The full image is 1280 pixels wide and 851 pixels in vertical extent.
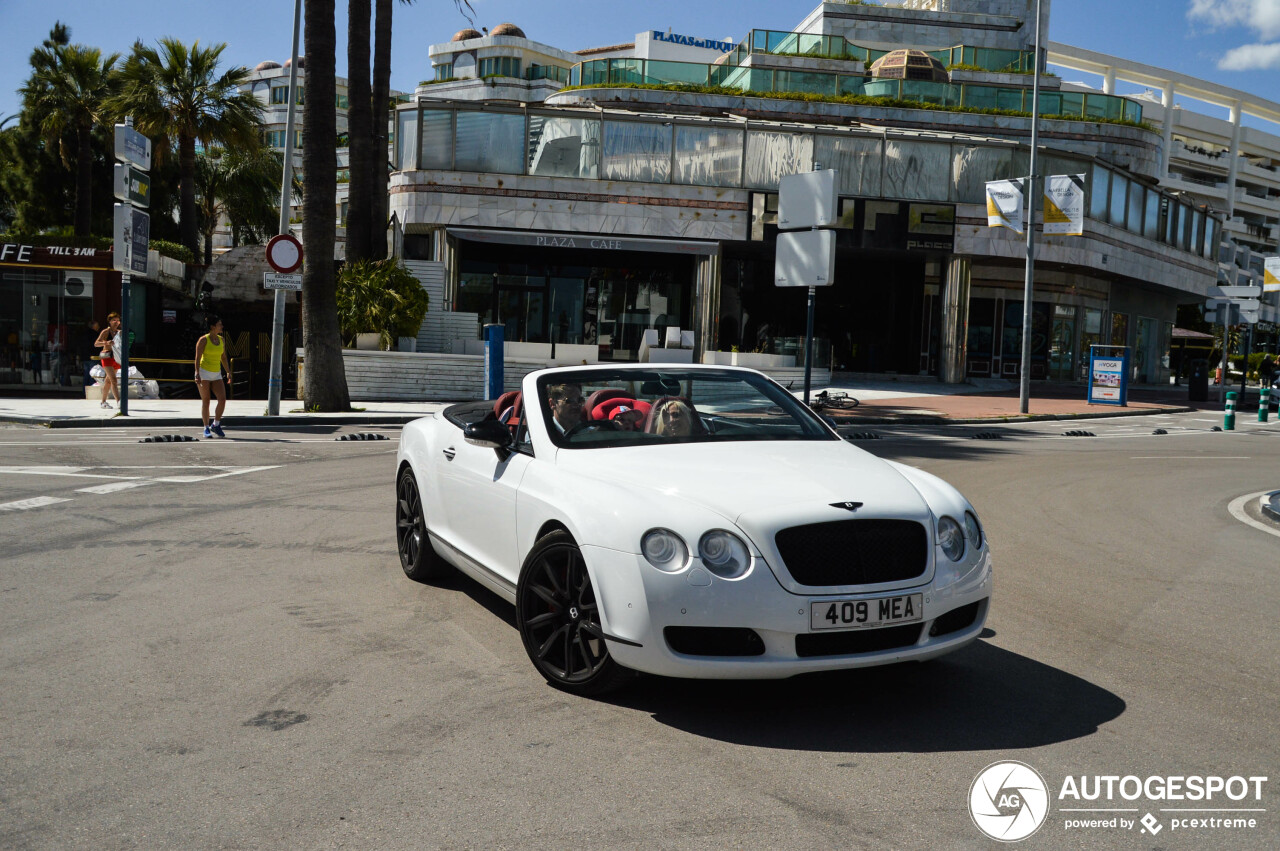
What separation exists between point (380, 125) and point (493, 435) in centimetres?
2470

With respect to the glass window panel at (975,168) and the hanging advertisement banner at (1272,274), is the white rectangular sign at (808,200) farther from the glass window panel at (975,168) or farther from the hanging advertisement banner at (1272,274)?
the hanging advertisement banner at (1272,274)

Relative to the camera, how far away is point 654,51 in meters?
83.3

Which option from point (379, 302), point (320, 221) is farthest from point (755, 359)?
point (320, 221)

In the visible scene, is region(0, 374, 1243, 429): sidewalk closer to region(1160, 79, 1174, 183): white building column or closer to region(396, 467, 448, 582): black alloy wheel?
region(396, 467, 448, 582): black alloy wheel

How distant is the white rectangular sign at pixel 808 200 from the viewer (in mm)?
16359

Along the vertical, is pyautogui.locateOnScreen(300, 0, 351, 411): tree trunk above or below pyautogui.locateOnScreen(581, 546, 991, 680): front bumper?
above

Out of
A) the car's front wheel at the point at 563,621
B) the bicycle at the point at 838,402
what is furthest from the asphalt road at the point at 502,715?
the bicycle at the point at 838,402

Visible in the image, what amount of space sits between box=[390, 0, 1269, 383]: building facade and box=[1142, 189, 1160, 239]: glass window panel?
115mm

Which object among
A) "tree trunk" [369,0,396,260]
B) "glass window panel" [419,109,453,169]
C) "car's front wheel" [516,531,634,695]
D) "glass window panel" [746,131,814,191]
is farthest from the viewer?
"glass window panel" [746,131,814,191]

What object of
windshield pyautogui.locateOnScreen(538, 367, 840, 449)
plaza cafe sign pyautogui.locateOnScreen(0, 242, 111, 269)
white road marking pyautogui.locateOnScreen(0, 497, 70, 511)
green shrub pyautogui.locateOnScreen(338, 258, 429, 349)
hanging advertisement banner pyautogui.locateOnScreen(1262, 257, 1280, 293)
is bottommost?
white road marking pyautogui.locateOnScreen(0, 497, 70, 511)

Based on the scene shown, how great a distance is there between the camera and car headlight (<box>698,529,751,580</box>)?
4.13 m

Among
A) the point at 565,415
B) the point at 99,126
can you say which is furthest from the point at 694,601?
the point at 99,126

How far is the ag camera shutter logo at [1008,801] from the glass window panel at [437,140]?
3162 cm

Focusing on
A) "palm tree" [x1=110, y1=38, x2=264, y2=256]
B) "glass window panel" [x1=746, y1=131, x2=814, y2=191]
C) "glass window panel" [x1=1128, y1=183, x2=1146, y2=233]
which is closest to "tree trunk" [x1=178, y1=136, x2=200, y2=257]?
"palm tree" [x1=110, y1=38, x2=264, y2=256]
